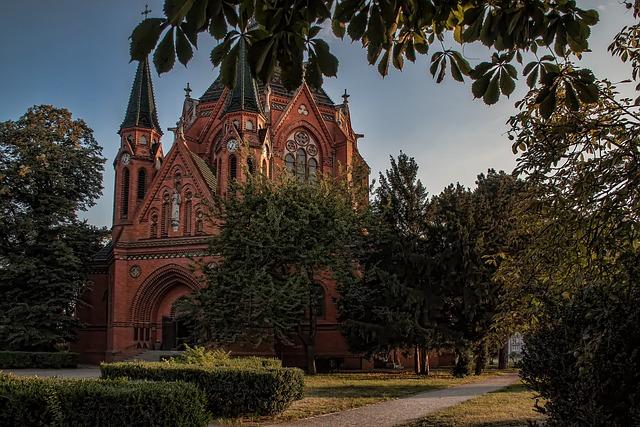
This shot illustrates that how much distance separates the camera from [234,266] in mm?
25531

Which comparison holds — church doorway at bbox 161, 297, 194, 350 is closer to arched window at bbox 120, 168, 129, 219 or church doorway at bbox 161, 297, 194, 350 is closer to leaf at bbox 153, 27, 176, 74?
arched window at bbox 120, 168, 129, 219

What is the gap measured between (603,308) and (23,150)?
1225 inches

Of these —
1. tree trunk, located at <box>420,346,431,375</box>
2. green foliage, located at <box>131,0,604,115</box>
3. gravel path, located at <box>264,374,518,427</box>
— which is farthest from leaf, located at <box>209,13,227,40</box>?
tree trunk, located at <box>420,346,431,375</box>

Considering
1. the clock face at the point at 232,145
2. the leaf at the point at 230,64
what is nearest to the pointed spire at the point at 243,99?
the clock face at the point at 232,145

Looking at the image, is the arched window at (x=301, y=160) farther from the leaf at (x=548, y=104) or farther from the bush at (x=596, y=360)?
the leaf at (x=548, y=104)

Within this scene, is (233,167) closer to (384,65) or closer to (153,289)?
(153,289)

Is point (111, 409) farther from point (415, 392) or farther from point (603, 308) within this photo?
point (415, 392)

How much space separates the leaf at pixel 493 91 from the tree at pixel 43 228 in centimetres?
3011

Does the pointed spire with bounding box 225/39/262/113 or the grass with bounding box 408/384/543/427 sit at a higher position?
the pointed spire with bounding box 225/39/262/113

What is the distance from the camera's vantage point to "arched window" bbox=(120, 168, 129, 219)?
106 feet

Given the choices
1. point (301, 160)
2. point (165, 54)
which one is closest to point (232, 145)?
point (301, 160)

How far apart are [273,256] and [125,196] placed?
1093cm

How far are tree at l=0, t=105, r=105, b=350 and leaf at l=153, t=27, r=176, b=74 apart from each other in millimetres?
30140

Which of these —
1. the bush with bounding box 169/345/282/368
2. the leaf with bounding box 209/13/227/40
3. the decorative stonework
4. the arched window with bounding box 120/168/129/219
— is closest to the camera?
the leaf with bounding box 209/13/227/40
